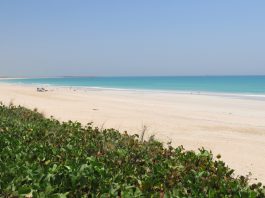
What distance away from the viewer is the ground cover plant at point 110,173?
3847mm

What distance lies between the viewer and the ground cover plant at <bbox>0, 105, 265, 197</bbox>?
385 centimetres

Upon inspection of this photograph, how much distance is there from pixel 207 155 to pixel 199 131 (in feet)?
26.1

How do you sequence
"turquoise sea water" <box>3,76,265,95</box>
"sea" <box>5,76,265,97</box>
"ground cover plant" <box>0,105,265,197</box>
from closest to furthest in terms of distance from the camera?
"ground cover plant" <box>0,105,265,197</box>
"sea" <box>5,76,265,97</box>
"turquoise sea water" <box>3,76,265,95</box>

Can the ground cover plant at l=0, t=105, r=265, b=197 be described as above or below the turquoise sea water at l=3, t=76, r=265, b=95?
above

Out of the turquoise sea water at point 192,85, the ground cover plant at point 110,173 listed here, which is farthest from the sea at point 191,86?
the ground cover plant at point 110,173

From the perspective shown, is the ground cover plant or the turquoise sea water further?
the turquoise sea water

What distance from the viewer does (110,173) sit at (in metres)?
4.29

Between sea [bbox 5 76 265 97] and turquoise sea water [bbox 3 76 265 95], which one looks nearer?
sea [bbox 5 76 265 97]

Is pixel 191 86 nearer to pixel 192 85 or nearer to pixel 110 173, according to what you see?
pixel 192 85

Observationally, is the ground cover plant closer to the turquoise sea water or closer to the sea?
the sea

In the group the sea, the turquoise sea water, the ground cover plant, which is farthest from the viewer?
the turquoise sea water

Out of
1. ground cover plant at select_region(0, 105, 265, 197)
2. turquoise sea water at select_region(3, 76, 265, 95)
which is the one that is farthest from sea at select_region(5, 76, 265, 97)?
ground cover plant at select_region(0, 105, 265, 197)

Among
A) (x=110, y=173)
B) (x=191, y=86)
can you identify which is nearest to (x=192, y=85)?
(x=191, y=86)

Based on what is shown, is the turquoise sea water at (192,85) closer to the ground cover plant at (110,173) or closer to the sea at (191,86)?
the sea at (191,86)
